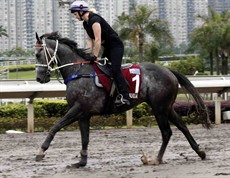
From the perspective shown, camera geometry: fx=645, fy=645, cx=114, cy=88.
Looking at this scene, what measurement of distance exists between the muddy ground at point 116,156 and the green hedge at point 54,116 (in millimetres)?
1314

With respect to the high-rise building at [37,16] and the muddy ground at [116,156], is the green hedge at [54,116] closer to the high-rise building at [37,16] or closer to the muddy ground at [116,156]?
the muddy ground at [116,156]

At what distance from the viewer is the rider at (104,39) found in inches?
328

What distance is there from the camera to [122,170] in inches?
307

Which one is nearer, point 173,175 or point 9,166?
point 173,175

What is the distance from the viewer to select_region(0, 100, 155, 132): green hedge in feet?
50.0

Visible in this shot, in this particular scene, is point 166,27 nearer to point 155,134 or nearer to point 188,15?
point 155,134

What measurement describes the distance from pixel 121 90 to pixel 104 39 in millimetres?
734

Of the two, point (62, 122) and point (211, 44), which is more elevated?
point (62, 122)

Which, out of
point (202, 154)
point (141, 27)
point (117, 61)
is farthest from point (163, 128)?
point (141, 27)

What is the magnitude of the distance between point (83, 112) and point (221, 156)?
214 centimetres

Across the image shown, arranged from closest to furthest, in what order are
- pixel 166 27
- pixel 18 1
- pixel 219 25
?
pixel 166 27, pixel 219 25, pixel 18 1

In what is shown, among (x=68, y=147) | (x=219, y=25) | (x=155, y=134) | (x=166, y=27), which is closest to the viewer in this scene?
(x=68, y=147)

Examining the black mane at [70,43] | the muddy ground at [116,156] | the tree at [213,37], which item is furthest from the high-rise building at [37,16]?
the black mane at [70,43]

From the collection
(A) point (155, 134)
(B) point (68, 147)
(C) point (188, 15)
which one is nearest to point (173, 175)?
(B) point (68, 147)
